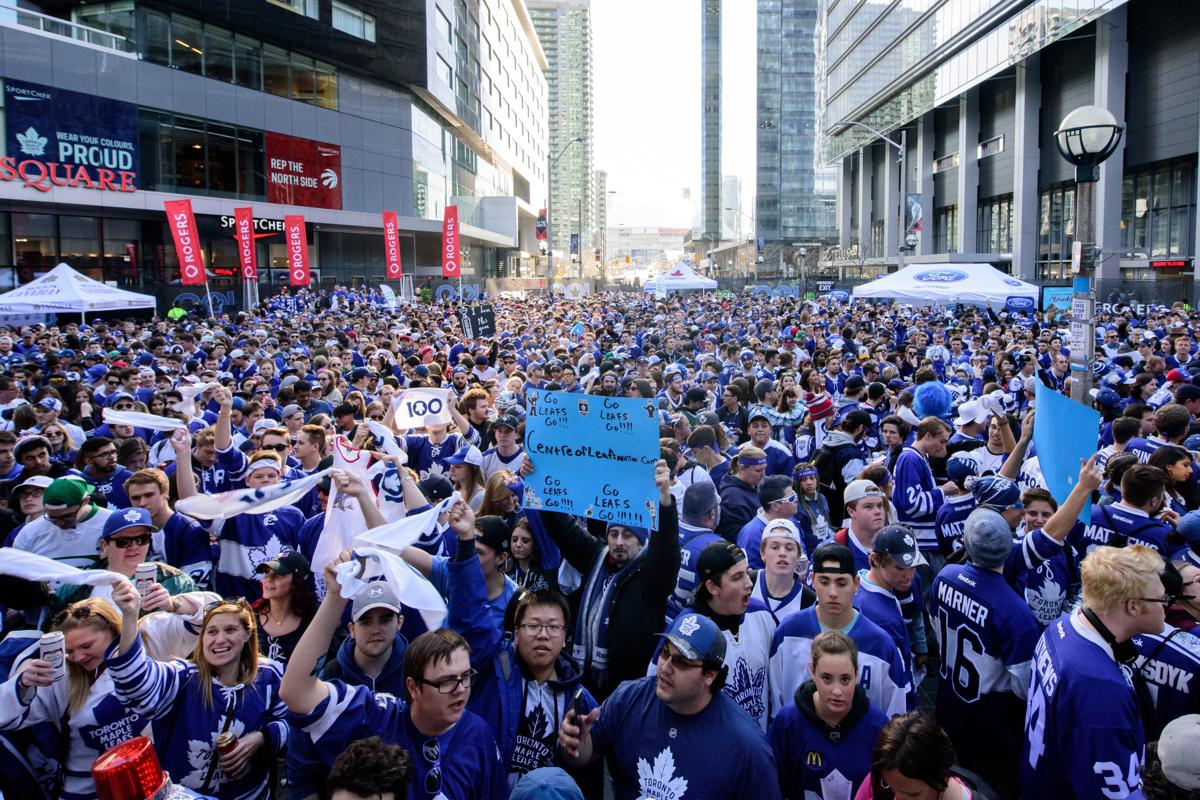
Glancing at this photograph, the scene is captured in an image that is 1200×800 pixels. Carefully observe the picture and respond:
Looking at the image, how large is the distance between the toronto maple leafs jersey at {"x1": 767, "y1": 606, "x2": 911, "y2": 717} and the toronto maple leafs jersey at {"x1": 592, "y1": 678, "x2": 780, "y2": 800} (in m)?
0.78

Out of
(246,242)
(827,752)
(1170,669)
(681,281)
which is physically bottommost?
(827,752)

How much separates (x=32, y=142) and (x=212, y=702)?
34666mm

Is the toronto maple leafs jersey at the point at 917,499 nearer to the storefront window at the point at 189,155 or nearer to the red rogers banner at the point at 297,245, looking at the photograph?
the red rogers banner at the point at 297,245

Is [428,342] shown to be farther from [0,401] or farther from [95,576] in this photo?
[95,576]

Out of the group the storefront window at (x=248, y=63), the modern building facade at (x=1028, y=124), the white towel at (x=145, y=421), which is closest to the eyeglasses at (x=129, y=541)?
the white towel at (x=145, y=421)

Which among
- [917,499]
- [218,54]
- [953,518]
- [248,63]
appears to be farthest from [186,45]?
[953,518]

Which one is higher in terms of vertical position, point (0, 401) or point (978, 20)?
point (978, 20)

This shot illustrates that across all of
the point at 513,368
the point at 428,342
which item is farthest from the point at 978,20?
the point at 513,368

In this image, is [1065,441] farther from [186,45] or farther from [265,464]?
[186,45]

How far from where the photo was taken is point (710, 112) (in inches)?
7283

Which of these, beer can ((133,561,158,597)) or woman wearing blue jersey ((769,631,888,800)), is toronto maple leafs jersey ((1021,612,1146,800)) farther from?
beer can ((133,561,158,597))

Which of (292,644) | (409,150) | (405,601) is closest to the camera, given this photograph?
(405,601)

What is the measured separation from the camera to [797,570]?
4754mm

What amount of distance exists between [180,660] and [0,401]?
811cm
